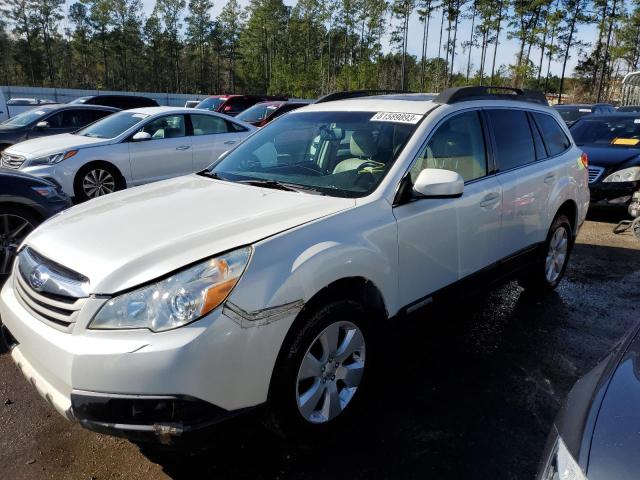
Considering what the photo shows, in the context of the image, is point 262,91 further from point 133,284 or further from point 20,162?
point 133,284

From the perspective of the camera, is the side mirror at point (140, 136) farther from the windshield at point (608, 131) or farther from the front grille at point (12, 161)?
the windshield at point (608, 131)

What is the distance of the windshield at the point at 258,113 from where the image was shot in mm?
13734

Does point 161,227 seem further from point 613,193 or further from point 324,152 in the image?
point 613,193

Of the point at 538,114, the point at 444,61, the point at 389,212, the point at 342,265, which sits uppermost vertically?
the point at 444,61

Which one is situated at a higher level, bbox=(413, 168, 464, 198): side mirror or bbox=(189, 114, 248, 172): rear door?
bbox=(413, 168, 464, 198): side mirror

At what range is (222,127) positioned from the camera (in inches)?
376

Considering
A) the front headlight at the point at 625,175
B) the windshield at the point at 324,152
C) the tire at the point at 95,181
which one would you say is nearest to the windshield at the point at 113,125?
the tire at the point at 95,181

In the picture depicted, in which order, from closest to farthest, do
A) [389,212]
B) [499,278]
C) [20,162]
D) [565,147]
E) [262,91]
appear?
[389,212], [499,278], [565,147], [20,162], [262,91]

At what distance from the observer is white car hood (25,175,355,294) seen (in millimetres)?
2184

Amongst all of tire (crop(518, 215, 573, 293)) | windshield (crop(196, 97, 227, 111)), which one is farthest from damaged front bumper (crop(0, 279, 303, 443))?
windshield (crop(196, 97, 227, 111))

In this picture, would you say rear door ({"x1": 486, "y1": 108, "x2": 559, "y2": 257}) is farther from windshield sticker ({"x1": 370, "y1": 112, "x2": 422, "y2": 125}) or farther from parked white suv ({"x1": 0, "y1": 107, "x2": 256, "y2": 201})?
parked white suv ({"x1": 0, "y1": 107, "x2": 256, "y2": 201})

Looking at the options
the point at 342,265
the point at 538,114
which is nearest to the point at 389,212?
the point at 342,265

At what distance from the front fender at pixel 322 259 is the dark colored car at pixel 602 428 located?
3.70 ft

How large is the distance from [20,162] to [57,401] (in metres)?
6.94
